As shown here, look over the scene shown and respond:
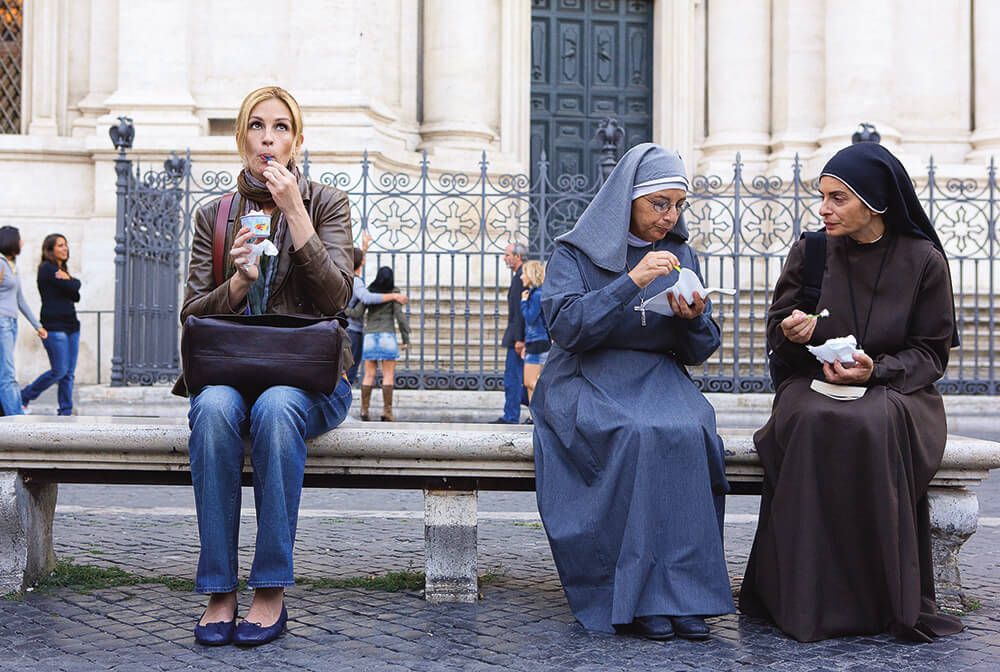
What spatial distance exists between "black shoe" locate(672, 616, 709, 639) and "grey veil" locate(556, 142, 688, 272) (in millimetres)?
1180

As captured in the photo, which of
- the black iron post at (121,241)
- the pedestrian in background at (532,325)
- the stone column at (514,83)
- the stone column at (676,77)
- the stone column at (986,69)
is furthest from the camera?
the stone column at (676,77)

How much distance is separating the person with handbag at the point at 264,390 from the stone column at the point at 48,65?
11517mm

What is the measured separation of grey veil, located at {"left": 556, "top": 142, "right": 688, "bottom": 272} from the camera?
418 cm

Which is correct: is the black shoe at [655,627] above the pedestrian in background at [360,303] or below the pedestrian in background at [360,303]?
below

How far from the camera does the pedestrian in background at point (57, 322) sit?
34.6ft

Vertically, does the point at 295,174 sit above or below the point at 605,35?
below

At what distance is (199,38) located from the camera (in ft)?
46.4

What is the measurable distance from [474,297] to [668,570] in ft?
29.0

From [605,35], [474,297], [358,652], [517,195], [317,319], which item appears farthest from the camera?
[605,35]

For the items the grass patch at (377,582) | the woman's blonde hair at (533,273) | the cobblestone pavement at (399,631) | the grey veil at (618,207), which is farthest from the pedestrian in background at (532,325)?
the grey veil at (618,207)

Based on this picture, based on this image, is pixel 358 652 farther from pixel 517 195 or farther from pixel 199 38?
pixel 199 38

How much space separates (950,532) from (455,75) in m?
11.9

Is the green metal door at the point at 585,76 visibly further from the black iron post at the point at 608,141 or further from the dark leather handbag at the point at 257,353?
the dark leather handbag at the point at 257,353

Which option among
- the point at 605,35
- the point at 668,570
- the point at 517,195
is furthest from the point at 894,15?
the point at 668,570
